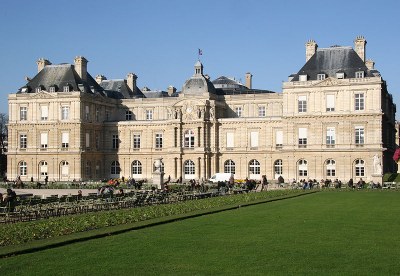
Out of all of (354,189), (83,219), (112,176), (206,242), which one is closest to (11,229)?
(83,219)

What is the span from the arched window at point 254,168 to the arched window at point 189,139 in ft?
23.5

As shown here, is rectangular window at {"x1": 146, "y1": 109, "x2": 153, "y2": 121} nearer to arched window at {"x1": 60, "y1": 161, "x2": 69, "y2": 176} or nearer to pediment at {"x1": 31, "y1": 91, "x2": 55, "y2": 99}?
arched window at {"x1": 60, "y1": 161, "x2": 69, "y2": 176}

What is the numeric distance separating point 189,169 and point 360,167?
1990cm

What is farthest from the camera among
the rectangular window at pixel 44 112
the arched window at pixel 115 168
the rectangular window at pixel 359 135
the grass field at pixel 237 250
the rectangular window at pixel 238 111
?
the arched window at pixel 115 168

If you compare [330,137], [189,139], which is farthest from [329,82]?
[189,139]

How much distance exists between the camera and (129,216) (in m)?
27.5

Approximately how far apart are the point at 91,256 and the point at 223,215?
12.1 m

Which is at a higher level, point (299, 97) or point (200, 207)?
point (299, 97)

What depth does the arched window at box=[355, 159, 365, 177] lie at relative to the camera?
65.4 meters

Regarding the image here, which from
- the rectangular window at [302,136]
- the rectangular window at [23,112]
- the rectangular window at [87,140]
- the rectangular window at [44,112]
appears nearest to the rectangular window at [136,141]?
the rectangular window at [87,140]

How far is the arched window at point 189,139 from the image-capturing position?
246ft

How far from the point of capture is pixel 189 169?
75188 millimetres

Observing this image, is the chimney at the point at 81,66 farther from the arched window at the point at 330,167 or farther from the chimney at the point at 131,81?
the arched window at the point at 330,167

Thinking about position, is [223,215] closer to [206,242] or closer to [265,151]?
[206,242]
